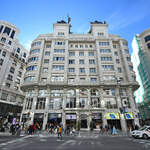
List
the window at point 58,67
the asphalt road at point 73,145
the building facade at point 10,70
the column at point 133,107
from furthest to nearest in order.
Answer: the building facade at point 10,70
the window at point 58,67
the column at point 133,107
the asphalt road at point 73,145

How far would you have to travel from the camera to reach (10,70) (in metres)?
43.1

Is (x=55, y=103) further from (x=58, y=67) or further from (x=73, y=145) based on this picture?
(x=73, y=145)

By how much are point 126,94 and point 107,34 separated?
23726 mm

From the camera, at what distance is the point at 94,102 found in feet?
97.2

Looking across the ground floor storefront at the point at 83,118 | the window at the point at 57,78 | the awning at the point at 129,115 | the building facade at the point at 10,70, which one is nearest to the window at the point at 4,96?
the building facade at the point at 10,70

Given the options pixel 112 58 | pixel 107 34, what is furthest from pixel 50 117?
pixel 107 34

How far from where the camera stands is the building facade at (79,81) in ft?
90.5

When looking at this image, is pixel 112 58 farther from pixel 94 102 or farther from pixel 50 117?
pixel 50 117

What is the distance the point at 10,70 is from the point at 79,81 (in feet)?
99.3

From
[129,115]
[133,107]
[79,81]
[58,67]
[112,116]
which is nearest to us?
[112,116]

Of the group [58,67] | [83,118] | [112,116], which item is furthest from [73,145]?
[58,67]

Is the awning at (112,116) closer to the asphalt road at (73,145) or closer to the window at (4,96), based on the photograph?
the asphalt road at (73,145)

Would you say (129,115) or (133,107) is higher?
(133,107)

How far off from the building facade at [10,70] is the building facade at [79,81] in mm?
Result: 10346
